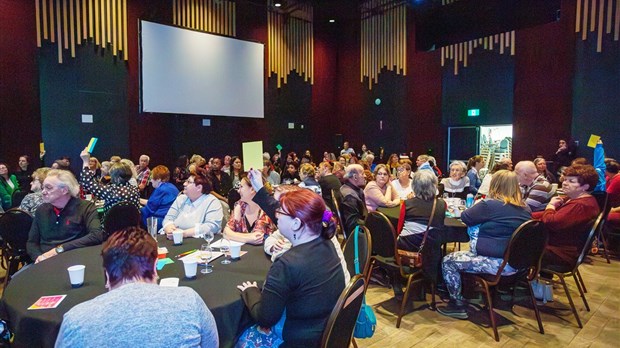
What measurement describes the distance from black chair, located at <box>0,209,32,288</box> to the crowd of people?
0.86 feet

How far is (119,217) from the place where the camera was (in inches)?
143

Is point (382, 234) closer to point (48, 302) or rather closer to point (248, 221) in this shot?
point (248, 221)

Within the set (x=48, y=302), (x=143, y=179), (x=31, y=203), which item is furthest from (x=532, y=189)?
(x=143, y=179)

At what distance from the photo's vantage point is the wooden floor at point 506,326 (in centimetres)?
310

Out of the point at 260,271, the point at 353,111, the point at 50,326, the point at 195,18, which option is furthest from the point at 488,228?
the point at 353,111

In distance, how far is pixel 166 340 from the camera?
3.74 feet

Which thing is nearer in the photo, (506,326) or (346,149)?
(506,326)

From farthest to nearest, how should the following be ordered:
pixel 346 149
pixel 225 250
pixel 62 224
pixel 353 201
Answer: pixel 346 149
pixel 353 201
pixel 62 224
pixel 225 250

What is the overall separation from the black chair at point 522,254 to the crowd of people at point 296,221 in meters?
0.09

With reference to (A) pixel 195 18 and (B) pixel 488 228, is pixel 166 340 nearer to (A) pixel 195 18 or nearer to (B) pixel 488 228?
(B) pixel 488 228

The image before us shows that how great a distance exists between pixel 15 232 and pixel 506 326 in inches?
180

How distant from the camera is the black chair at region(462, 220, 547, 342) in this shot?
9.80 ft

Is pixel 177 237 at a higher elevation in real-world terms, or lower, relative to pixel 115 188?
lower

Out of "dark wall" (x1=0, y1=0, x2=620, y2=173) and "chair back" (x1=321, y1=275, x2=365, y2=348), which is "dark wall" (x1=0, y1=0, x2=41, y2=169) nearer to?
"dark wall" (x1=0, y1=0, x2=620, y2=173)
